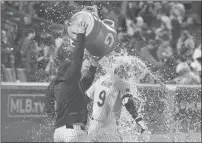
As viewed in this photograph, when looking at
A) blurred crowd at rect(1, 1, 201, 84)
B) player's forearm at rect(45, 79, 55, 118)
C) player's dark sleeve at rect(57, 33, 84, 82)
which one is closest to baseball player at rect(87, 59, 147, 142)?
player's forearm at rect(45, 79, 55, 118)

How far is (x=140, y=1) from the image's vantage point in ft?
38.8

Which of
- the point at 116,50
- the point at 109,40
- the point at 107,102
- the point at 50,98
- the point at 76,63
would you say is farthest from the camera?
the point at 116,50

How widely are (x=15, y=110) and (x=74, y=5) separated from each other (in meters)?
2.53

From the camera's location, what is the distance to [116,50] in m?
8.91

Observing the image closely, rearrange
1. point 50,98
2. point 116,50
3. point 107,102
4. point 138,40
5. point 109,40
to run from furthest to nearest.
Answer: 1. point 138,40
2. point 116,50
3. point 107,102
4. point 109,40
5. point 50,98

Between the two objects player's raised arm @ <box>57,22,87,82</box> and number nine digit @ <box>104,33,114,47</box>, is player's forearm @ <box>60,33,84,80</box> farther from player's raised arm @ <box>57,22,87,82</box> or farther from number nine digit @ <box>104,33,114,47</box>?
number nine digit @ <box>104,33,114,47</box>

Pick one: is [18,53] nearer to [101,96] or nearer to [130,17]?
[130,17]

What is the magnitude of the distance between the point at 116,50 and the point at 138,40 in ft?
6.94

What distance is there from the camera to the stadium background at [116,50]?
357 inches

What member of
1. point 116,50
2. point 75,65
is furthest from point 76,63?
point 116,50

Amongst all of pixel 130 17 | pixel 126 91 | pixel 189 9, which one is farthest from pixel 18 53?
pixel 189 9

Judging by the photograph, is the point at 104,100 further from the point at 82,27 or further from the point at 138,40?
the point at 138,40

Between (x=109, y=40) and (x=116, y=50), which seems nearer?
(x=109, y=40)

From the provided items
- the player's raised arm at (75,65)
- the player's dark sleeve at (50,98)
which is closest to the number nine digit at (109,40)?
the player's raised arm at (75,65)
